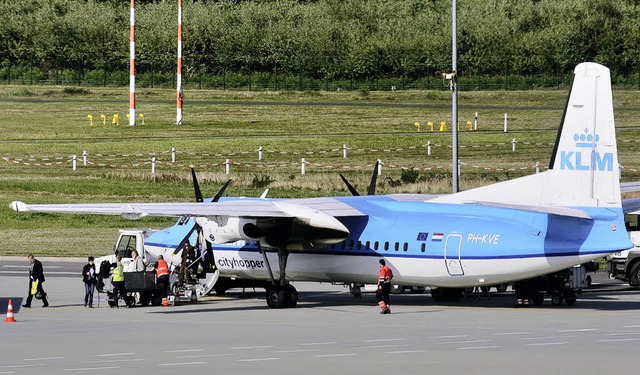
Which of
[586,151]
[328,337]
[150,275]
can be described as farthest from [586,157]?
[150,275]

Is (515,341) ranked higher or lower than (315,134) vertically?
lower

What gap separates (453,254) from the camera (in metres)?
30.8

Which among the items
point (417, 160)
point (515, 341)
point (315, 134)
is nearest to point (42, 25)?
point (315, 134)

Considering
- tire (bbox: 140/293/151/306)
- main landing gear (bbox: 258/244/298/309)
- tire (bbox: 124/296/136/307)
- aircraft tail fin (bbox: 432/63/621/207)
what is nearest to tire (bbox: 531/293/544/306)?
aircraft tail fin (bbox: 432/63/621/207)

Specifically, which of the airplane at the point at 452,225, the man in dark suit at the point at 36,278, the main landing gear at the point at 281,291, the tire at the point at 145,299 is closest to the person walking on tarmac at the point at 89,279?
the man in dark suit at the point at 36,278

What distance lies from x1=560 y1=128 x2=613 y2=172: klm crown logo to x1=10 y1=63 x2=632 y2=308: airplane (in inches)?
1.0

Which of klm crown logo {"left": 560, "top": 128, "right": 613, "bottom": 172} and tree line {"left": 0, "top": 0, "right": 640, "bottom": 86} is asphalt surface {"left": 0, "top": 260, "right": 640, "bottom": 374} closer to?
klm crown logo {"left": 560, "top": 128, "right": 613, "bottom": 172}

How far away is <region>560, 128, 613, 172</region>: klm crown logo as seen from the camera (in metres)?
29.8

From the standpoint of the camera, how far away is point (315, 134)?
8325 cm

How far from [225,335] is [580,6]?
88259 millimetres

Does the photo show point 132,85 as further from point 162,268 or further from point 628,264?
point 162,268

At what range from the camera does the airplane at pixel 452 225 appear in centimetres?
2970

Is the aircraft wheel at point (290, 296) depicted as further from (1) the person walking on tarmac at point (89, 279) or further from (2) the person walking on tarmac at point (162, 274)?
(1) the person walking on tarmac at point (89, 279)

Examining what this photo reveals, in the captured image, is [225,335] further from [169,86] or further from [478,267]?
[169,86]
